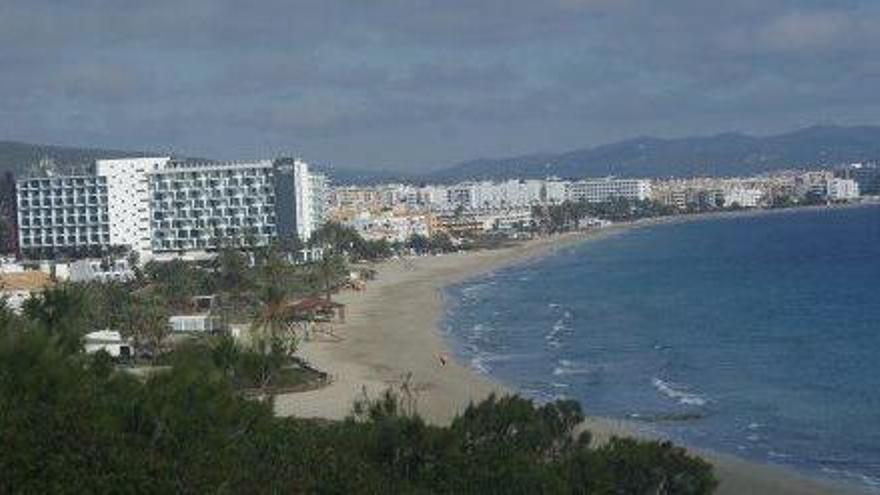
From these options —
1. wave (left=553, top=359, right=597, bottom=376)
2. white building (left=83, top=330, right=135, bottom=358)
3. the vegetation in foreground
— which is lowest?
wave (left=553, top=359, right=597, bottom=376)

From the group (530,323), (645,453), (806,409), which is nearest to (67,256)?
(530,323)

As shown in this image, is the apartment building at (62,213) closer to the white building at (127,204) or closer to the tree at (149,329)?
the white building at (127,204)

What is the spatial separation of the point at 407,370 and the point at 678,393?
11521mm

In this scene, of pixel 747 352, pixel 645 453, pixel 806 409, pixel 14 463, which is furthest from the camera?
pixel 747 352

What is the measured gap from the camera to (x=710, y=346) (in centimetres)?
6091

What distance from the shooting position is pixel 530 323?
7338 cm

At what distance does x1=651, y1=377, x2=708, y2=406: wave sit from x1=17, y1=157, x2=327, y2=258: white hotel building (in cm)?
7351

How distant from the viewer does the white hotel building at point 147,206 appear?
120 m

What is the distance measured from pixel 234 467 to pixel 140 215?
356ft

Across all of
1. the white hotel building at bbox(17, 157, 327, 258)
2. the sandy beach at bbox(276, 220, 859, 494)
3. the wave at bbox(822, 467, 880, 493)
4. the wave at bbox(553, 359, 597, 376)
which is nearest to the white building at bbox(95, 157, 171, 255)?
the white hotel building at bbox(17, 157, 327, 258)

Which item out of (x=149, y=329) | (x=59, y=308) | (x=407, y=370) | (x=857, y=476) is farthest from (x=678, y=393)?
(x=149, y=329)

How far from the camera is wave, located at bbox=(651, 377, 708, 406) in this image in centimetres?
4441

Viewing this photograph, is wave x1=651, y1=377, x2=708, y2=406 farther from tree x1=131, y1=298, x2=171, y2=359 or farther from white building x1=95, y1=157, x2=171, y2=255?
white building x1=95, y1=157, x2=171, y2=255

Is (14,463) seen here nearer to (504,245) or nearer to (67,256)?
(67,256)
